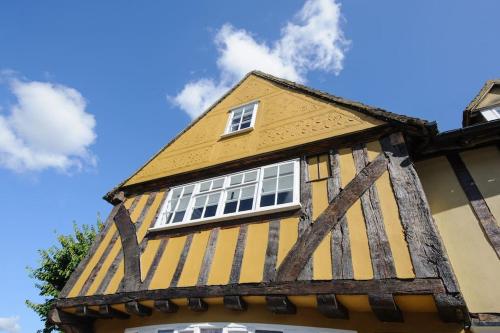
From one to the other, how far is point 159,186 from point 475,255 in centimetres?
646

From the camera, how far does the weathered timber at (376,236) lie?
363 cm

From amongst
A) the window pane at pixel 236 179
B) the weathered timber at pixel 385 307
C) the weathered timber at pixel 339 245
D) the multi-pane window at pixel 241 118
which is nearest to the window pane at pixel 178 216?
the window pane at pixel 236 179

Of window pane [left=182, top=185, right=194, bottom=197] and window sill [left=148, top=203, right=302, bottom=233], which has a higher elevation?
window pane [left=182, top=185, right=194, bottom=197]

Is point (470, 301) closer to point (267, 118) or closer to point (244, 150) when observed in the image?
point (244, 150)

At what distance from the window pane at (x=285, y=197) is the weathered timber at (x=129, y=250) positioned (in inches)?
117

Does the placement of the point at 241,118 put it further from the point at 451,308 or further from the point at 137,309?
the point at 451,308

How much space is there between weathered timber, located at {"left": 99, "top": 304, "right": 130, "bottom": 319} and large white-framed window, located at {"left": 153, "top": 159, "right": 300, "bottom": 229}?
1.63 meters

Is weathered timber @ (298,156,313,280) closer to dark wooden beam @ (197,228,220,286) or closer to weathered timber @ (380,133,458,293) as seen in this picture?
weathered timber @ (380,133,458,293)

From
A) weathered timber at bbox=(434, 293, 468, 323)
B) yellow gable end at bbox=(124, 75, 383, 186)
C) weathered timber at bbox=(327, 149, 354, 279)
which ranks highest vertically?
yellow gable end at bbox=(124, 75, 383, 186)

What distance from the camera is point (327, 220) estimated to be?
178 inches

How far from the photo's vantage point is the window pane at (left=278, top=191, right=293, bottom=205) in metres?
5.23

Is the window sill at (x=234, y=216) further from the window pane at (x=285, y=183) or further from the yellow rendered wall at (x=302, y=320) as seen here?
the yellow rendered wall at (x=302, y=320)

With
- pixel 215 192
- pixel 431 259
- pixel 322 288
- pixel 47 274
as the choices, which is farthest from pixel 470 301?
pixel 47 274

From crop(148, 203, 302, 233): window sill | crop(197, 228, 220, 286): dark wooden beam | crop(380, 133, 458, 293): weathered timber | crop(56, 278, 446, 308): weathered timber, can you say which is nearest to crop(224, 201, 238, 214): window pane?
crop(148, 203, 302, 233): window sill
